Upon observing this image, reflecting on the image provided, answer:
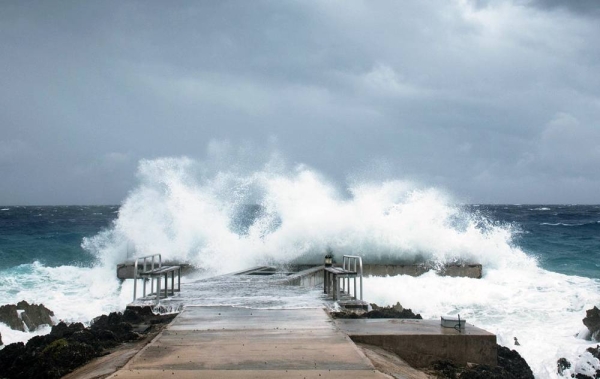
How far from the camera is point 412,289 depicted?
17375mm

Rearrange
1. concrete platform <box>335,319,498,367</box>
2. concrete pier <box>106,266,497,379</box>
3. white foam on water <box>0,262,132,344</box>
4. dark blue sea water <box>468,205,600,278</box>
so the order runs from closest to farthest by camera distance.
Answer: concrete pier <box>106,266,497,379</box> < concrete platform <box>335,319,498,367</box> < white foam on water <box>0,262,132,344</box> < dark blue sea water <box>468,205,600,278</box>

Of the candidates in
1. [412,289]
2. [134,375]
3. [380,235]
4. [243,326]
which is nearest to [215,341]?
[243,326]

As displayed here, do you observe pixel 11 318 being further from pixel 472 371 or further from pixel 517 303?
pixel 517 303

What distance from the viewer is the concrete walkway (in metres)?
5.29

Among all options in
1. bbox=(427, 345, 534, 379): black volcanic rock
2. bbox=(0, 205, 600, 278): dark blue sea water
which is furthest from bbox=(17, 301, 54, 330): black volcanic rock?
bbox=(0, 205, 600, 278): dark blue sea water

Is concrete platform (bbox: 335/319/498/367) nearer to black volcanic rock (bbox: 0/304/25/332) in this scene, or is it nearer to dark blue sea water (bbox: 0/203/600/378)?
dark blue sea water (bbox: 0/203/600/378)

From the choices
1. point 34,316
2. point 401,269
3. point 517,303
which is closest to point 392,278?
point 401,269

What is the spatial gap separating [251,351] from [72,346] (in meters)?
2.33

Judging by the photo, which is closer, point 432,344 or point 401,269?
point 432,344

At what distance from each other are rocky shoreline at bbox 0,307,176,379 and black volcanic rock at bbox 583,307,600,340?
878cm

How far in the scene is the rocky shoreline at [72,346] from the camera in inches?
258

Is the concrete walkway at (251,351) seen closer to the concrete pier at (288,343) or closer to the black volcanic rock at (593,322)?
the concrete pier at (288,343)

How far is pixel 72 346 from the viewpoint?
700cm

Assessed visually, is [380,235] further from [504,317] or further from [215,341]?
[215,341]
